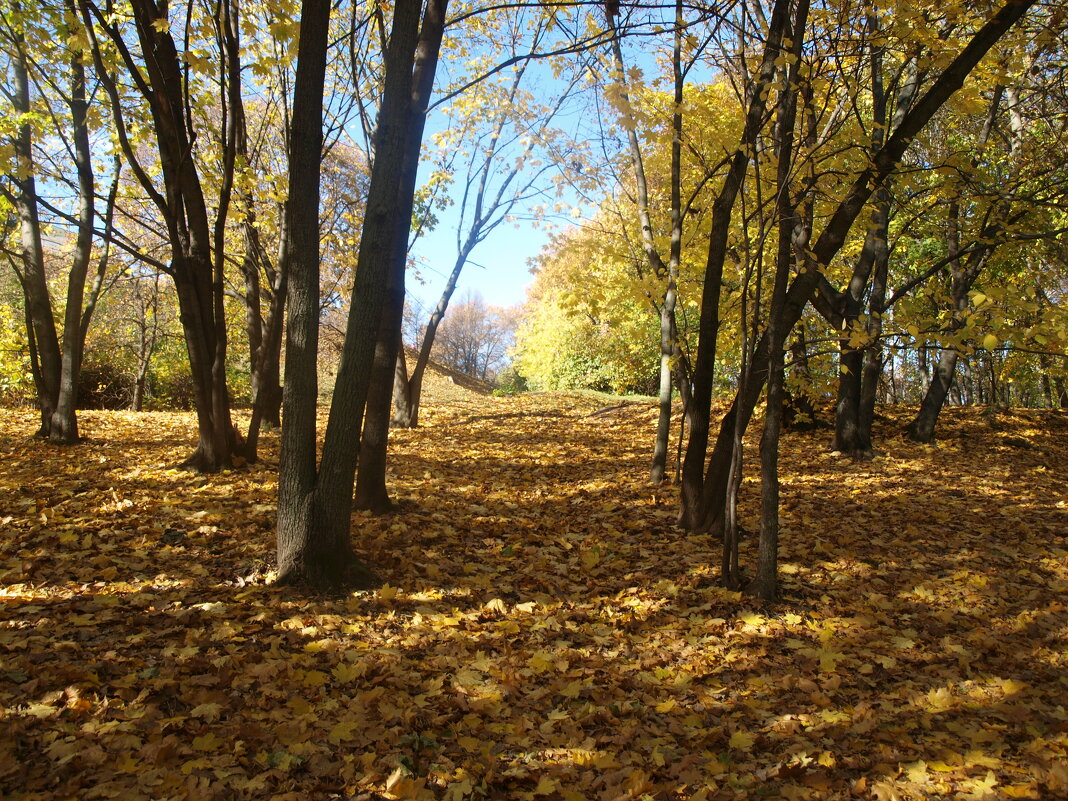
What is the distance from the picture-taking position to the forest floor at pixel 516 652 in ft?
7.84

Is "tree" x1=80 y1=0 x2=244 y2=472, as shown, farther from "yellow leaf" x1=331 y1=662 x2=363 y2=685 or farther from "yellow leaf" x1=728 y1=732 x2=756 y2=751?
"yellow leaf" x1=728 y1=732 x2=756 y2=751

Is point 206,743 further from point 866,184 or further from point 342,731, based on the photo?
point 866,184

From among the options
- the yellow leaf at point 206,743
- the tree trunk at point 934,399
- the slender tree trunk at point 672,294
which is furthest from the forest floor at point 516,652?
the tree trunk at point 934,399

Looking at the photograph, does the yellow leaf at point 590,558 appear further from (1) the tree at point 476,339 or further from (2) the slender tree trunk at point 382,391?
(1) the tree at point 476,339

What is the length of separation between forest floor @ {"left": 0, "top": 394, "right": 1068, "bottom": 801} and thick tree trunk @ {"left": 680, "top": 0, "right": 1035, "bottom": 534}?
1270mm

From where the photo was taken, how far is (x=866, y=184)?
4238mm

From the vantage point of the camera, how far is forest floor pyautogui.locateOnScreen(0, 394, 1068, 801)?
2.39 meters

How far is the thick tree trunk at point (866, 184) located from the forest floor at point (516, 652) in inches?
50.0

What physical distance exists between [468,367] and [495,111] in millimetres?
38146

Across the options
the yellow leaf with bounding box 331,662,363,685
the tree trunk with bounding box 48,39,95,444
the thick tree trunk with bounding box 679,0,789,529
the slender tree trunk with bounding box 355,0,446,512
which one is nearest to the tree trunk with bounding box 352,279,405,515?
the slender tree trunk with bounding box 355,0,446,512

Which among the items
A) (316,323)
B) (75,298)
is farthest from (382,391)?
(75,298)

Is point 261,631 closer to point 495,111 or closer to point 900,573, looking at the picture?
point 900,573

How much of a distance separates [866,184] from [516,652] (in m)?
3.80

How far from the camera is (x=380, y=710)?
2.78 m
